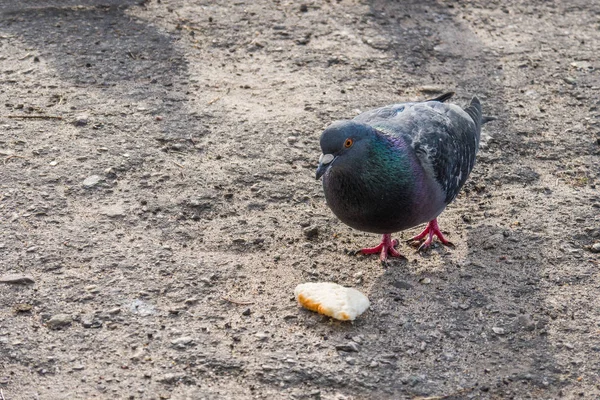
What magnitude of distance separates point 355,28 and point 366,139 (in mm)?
2953

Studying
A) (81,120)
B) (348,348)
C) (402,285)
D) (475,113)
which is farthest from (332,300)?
(81,120)

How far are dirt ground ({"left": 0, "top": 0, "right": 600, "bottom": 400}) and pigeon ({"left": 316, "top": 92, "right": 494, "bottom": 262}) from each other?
356 mm

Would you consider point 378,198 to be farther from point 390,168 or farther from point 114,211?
point 114,211

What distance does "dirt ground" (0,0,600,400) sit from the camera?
3.44 meters

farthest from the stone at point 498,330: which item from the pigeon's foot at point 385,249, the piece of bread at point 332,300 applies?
the pigeon's foot at point 385,249

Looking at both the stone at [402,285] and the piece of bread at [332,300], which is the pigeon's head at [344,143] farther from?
the stone at [402,285]

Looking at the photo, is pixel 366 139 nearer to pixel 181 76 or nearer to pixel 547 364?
pixel 547 364

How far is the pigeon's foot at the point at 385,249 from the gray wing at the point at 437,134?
0.36m

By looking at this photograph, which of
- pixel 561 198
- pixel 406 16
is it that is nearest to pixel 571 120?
pixel 561 198

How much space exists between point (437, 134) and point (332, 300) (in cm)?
102

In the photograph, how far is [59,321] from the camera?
142 inches

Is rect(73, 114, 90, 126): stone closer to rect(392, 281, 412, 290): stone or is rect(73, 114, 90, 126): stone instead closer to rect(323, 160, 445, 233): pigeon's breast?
rect(323, 160, 445, 233): pigeon's breast

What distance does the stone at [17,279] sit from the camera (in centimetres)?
382

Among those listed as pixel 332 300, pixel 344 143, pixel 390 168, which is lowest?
pixel 332 300
